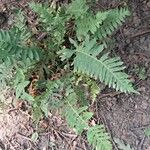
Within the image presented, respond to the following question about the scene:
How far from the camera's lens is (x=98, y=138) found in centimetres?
349

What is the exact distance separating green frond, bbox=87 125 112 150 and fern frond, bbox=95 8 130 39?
0.86 metres

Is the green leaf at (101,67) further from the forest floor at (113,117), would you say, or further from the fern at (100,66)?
the forest floor at (113,117)

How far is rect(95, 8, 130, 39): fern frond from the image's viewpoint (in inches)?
144

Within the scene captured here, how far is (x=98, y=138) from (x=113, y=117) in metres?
0.46

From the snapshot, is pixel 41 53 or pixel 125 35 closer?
pixel 41 53

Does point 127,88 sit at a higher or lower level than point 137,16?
lower

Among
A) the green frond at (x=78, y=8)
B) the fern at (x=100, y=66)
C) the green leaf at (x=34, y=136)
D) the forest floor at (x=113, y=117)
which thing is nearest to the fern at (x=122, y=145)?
the forest floor at (x=113, y=117)

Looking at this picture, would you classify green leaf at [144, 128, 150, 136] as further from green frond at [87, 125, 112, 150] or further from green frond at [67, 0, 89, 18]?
green frond at [67, 0, 89, 18]

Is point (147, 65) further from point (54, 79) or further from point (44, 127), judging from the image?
point (44, 127)

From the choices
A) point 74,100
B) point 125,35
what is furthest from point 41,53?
point 125,35

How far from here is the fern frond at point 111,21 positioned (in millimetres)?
3664

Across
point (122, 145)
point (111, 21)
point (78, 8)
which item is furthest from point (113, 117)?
point (78, 8)

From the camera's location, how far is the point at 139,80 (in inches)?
155

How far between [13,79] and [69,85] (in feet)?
1.79
